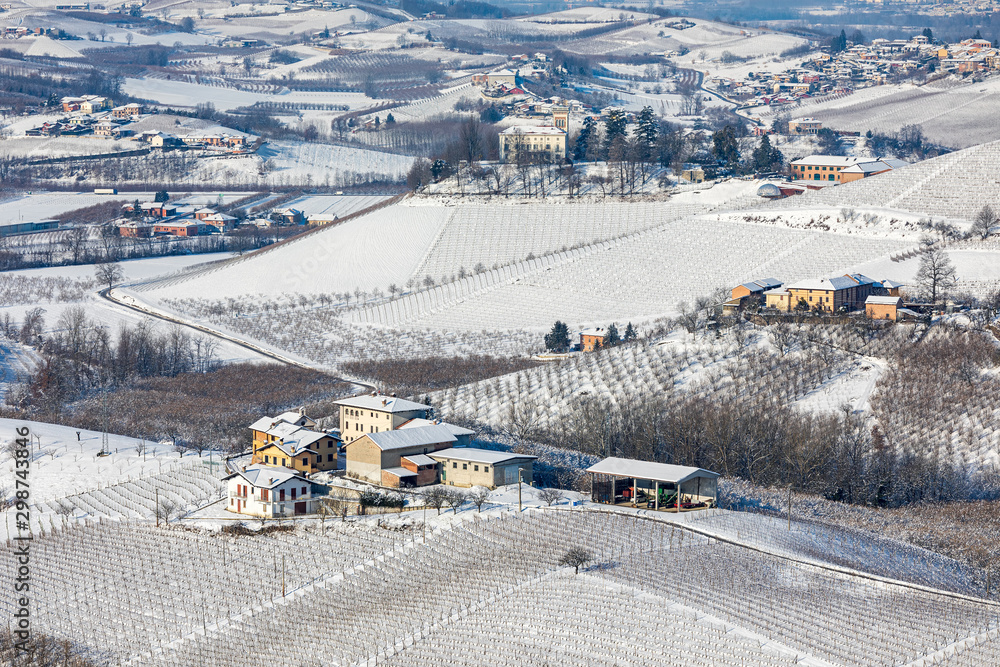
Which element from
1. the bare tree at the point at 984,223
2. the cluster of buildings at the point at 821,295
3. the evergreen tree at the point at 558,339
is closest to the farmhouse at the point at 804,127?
the bare tree at the point at 984,223

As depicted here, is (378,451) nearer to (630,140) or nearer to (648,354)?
(648,354)

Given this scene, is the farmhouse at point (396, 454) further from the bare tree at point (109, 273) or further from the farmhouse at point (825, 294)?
the bare tree at point (109, 273)

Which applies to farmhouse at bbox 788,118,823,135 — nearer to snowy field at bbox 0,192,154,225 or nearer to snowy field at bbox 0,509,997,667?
snowy field at bbox 0,192,154,225

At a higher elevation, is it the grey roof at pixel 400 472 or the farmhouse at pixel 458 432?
the farmhouse at pixel 458 432

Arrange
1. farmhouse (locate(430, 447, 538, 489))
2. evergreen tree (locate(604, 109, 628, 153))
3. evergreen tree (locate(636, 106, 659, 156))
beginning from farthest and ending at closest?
evergreen tree (locate(604, 109, 628, 153)) < evergreen tree (locate(636, 106, 659, 156)) < farmhouse (locate(430, 447, 538, 489))

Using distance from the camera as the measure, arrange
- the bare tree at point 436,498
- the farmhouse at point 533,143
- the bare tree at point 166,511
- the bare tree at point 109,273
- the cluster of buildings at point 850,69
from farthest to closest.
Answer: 1. the cluster of buildings at point 850,69
2. the farmhouse at point 533,143
3. the bare tree at point 109,273
4. the bare tree at point 166,511
5. the bare tree at point 436,498

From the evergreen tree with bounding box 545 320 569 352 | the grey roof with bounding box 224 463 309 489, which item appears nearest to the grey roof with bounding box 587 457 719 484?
the grey roof with bounding box 224 463 309 489

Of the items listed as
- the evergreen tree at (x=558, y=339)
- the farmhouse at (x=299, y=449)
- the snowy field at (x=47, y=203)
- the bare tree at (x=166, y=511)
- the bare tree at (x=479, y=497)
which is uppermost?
the bare tree at (x=479, y=497)
